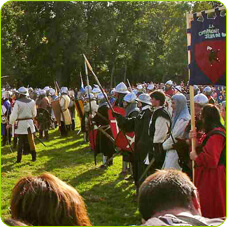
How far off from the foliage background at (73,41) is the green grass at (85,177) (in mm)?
20415

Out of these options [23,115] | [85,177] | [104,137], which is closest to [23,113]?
[23,115]

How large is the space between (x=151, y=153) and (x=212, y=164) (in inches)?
80.2

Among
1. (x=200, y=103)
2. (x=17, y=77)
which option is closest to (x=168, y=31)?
(x=17, y=77)

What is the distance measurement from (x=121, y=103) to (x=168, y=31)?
154 feet

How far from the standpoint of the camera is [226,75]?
499 cm

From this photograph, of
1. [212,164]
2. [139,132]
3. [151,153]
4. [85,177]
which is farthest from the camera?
[85,177]

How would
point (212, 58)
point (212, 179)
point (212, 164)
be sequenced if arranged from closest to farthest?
point (212, 164) → point (212, 179) → point (212, 58)

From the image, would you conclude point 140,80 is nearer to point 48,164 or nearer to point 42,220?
point 48,164

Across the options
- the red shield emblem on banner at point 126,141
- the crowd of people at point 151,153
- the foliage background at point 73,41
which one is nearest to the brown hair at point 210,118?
the crowd of people at point 151,153

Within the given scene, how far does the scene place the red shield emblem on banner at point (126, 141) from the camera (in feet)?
25.5

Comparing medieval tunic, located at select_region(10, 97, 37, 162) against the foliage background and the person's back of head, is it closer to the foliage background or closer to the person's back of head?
the person's back of head

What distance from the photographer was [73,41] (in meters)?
37.2

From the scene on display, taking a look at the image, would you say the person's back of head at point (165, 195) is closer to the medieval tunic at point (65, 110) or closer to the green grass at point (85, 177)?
the green grass at point (85, 177)

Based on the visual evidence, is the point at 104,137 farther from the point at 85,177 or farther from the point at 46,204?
the point at 46,204
